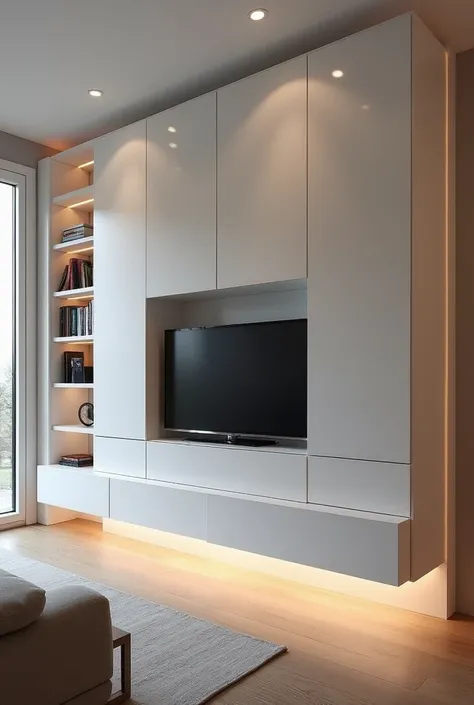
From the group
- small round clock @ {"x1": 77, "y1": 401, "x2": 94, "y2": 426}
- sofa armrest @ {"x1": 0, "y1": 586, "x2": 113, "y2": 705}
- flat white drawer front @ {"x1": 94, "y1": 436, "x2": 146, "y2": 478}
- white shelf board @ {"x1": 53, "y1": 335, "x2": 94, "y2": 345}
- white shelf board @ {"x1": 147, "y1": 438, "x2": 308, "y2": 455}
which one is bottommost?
sofa armrest @ {"x1": 0, "y1": 586, "x2": 113, "y2": 705}

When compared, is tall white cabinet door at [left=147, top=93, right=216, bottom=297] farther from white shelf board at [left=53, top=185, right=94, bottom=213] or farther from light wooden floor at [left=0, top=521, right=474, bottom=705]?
light wooden floor at [left=0, top=521, right=474, bottom=705]

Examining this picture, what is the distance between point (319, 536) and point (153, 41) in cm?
260

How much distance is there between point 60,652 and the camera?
6.30ft

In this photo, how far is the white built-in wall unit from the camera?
2.81m

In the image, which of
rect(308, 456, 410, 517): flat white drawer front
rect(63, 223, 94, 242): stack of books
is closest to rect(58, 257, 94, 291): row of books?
rect(63, 223, 94, 242): stack of books

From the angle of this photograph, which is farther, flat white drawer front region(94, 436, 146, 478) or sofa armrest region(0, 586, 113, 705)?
flat white drawer front region(94, 436, 146, 478)

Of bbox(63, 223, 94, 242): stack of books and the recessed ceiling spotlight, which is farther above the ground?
the recessed ceiling spotlight

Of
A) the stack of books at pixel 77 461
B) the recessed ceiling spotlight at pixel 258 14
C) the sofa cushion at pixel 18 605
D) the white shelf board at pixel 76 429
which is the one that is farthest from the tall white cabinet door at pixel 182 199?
the sofa cushion at pixel 18 605

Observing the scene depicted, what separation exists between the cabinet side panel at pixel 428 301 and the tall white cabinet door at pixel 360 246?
0.18 ft

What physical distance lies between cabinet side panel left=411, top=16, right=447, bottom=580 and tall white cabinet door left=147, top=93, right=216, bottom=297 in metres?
1.19

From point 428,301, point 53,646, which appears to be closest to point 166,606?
point 53,646

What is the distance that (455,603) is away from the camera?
3023 millimetres

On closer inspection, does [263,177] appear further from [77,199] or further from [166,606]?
[166,606]

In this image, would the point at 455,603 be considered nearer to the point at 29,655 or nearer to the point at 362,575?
the point at 362,575
